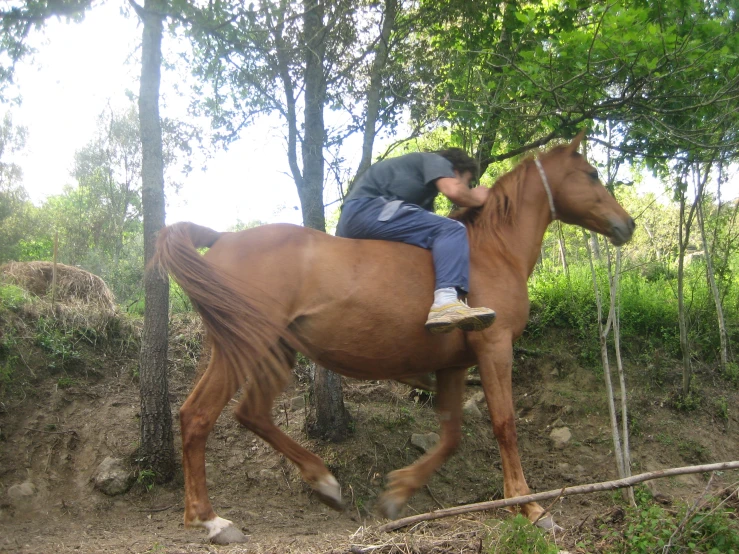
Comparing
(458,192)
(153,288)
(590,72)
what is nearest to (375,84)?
(590,72)

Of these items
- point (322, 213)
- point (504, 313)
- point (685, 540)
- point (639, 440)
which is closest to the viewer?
point (685, 540)

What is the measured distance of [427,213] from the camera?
4.18m

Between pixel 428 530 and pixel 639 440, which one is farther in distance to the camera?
pixel 639 440

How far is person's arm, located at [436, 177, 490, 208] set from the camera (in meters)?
4.16

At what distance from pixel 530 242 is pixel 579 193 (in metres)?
0.63

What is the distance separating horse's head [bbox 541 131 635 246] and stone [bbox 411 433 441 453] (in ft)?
9.27

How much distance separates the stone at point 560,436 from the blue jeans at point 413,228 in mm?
3459

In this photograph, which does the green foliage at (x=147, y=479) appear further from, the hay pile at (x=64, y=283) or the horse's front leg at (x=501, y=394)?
the horse's front leg at (x=501, y=394)

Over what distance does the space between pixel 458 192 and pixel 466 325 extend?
110cm

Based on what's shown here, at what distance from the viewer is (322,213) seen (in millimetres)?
5980

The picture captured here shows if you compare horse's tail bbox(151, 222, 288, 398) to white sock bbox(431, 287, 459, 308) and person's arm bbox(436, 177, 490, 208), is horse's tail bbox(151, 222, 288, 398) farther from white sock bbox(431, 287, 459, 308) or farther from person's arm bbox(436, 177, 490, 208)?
person's arm bbox(436, 177, 490, 208)

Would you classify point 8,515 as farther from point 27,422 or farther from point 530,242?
point 530,242

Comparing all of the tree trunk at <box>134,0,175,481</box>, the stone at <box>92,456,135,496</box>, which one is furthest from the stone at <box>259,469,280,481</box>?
the stone at <box>92,456,135,496</box>

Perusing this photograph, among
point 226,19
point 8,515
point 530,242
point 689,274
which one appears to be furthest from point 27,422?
point 689,274
